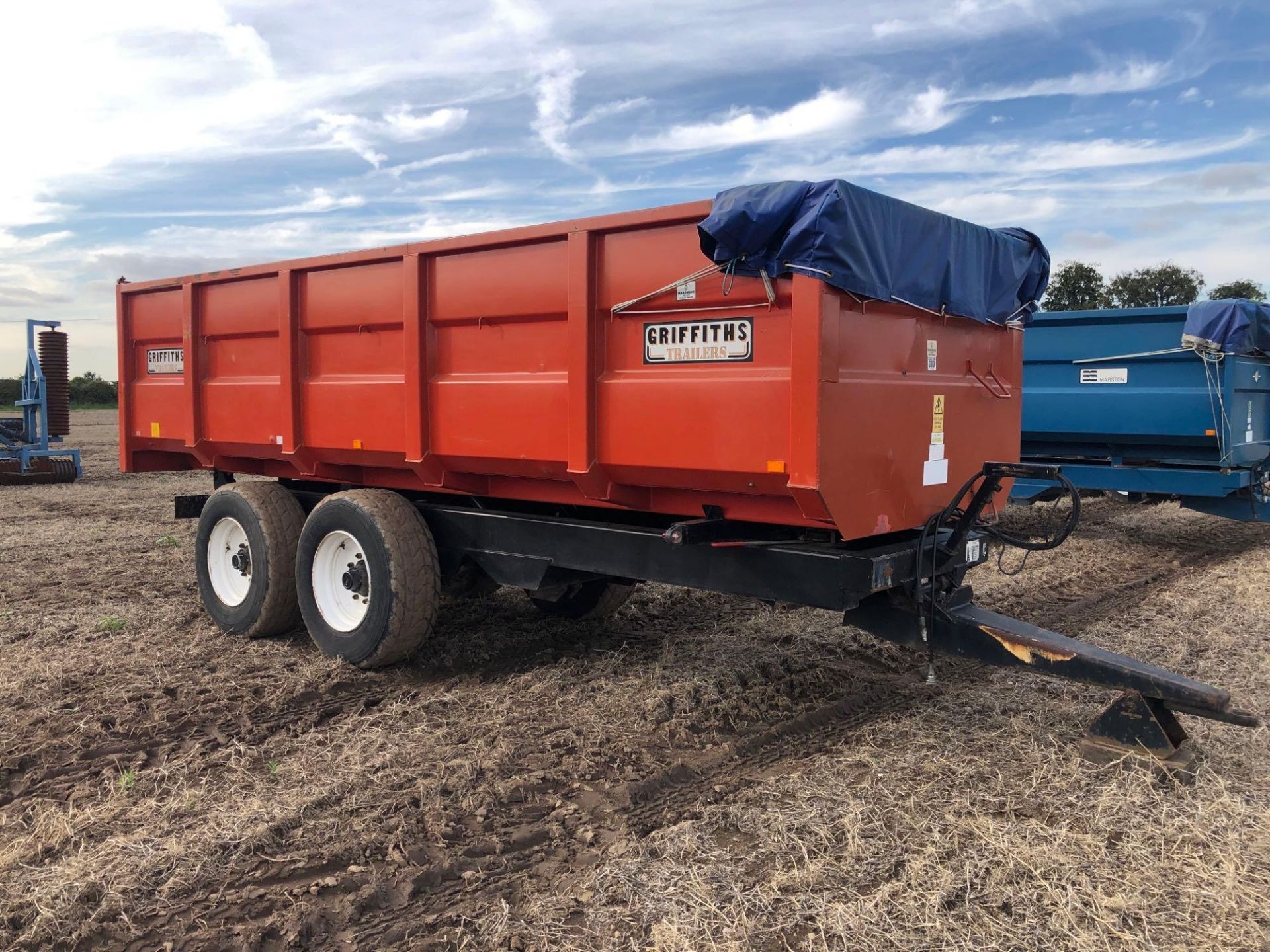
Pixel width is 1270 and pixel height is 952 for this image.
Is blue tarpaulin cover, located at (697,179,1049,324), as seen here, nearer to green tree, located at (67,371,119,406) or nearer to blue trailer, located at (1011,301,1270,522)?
blue trailer, located at (1011,301,1270,522)

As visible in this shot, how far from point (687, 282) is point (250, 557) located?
361cm

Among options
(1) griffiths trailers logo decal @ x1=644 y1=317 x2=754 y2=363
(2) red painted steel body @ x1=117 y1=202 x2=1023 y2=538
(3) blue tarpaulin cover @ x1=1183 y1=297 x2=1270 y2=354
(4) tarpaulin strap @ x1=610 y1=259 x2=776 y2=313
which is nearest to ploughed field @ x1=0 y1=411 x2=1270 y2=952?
(2) red painted steel body @ x1=117 y1=202 x2=1023 y2=538

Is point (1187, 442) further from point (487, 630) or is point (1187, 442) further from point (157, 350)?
point (157, 350)

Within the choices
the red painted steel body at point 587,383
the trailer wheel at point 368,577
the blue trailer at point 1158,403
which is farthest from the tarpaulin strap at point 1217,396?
the trailer wheel at point 368,577

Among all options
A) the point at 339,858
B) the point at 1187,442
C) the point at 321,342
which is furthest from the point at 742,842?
the point at 1187,442

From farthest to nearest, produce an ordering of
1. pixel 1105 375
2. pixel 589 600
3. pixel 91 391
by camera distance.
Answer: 1. pixel 91 391
2. pixel 1105 375
3. pixel 589 600

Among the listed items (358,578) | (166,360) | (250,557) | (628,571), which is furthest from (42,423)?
(628,571)

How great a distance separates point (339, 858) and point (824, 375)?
2.38m

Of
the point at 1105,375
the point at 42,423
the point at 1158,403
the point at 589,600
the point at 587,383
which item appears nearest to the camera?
the point at 587,383

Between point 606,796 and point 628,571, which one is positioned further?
point 628,571

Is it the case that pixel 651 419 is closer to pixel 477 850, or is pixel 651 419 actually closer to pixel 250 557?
pixel 477 850

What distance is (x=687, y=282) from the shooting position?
13.0ft

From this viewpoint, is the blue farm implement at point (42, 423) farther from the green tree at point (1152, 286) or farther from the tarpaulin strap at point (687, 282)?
the green tree at point (1152, 286)

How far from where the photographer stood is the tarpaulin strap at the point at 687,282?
372 cm
